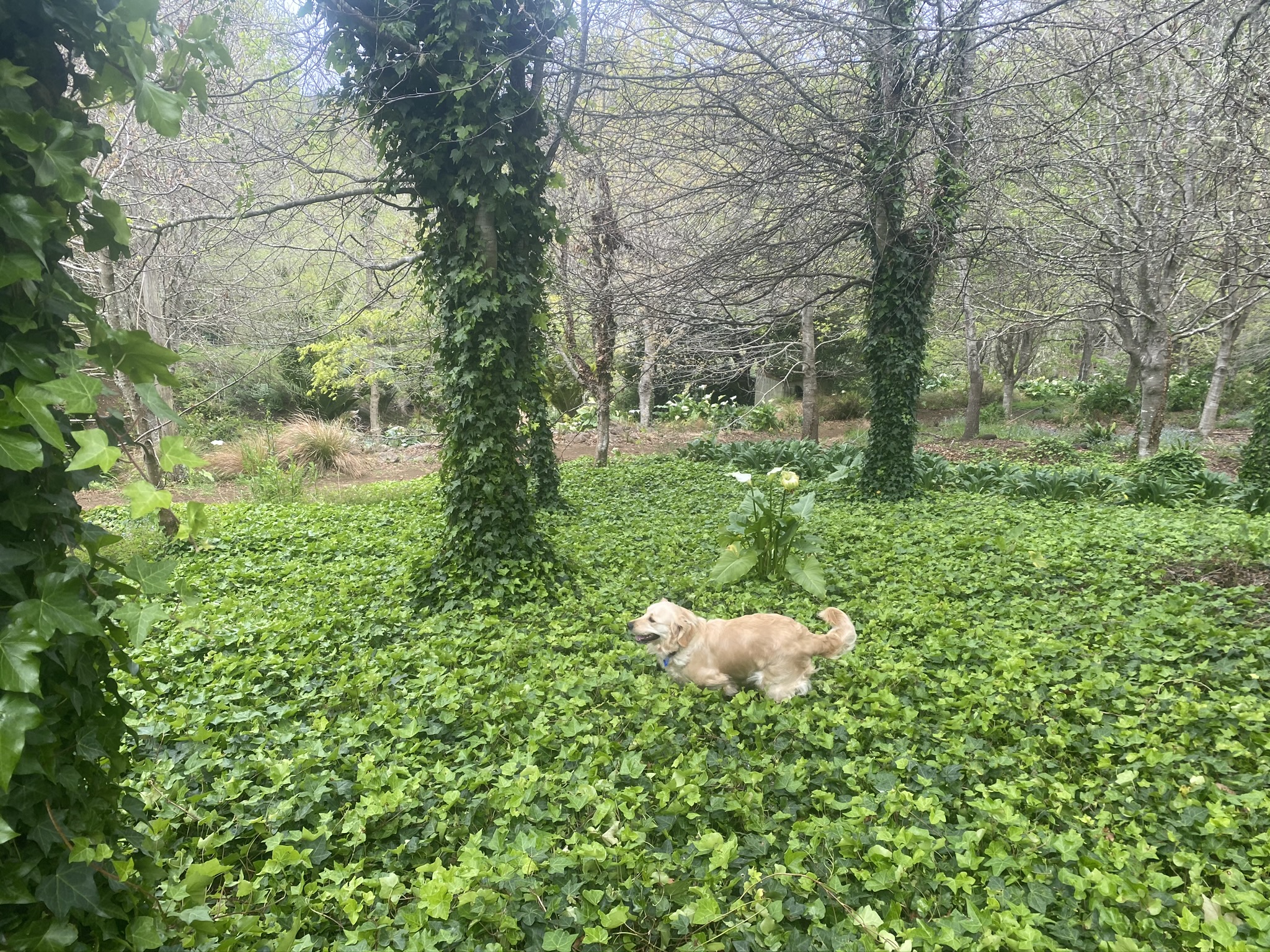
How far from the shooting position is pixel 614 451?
46.5 feet

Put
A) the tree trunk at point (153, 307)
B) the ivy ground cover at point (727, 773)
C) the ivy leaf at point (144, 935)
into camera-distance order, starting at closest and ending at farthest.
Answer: the ivy leaf at point (144, 935) → the ivy ground cover at point (727, 773) → the tree trunk at point (153, 307)

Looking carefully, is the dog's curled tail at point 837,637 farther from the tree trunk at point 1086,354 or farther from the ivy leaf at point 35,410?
the tree trunk at point 1086,354

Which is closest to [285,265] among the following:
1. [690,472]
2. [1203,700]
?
[690,472]

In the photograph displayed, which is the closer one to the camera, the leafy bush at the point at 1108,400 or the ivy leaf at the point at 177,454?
the ivy leaf at the point at 177,454

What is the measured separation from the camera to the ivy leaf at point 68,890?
1.45m

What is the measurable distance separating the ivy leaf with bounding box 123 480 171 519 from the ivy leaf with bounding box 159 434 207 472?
2.2 inches

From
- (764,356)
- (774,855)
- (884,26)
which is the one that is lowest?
(774,855)

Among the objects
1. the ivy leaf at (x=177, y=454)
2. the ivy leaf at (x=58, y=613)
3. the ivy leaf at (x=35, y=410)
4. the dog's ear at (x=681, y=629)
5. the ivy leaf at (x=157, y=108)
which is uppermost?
the ivy leaf at (x=157, y=108)

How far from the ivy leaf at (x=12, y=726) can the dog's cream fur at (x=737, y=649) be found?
2654mm

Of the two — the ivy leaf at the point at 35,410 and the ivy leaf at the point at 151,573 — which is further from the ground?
the ivy leaf at the point at 35,410

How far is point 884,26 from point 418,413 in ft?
62.3

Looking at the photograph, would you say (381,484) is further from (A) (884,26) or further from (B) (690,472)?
(A) (884,26)

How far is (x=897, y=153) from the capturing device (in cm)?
649

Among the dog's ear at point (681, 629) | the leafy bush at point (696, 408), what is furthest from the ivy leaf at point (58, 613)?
the leafy bush at point (696, 408)
